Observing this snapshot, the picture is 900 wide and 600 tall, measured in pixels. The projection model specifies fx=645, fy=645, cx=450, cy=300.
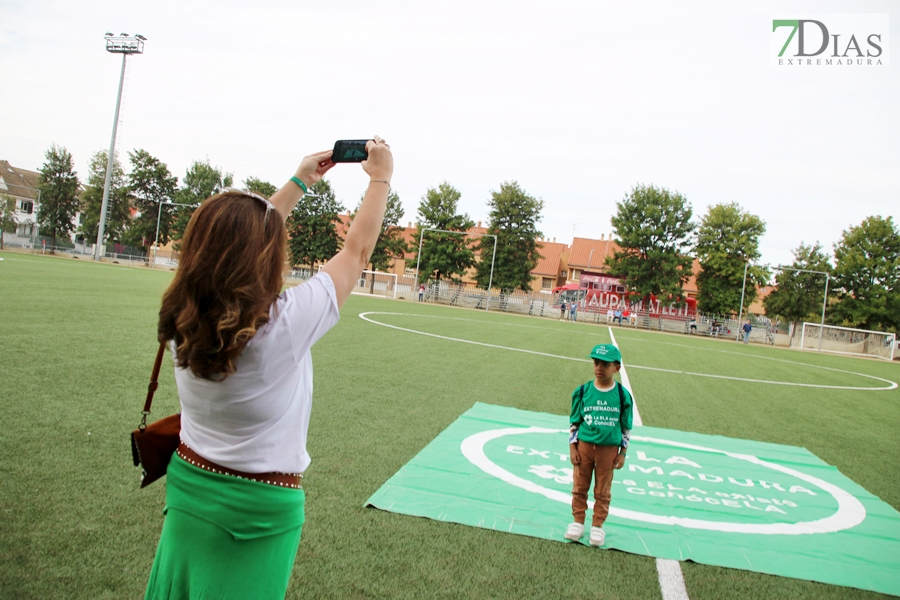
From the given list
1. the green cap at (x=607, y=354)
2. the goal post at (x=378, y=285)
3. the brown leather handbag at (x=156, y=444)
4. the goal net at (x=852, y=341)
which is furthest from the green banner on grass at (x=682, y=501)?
the goal post at (x=378, y=285)

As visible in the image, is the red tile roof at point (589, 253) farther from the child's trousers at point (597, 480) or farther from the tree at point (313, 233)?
the child's trousers at point (597, 480)

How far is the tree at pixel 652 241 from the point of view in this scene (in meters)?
56.9

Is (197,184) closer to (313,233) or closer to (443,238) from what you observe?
(313,233)

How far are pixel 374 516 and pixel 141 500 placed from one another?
1.51 metres

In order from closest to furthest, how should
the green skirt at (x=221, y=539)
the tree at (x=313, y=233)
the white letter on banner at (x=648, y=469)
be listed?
the green skirt at (x=221, y=539) < the white letter on banner at (x=648, y=469) < the tree at (x=313, y=233)

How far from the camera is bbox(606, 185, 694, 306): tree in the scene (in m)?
56.9

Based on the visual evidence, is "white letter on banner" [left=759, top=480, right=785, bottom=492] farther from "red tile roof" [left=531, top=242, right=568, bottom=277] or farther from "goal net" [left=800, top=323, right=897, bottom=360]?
"red tile roof" [left=531, top=242, right=568, bottom=277]

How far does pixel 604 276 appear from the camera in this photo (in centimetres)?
6562

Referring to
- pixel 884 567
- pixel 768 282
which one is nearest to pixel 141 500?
pixel 884 567

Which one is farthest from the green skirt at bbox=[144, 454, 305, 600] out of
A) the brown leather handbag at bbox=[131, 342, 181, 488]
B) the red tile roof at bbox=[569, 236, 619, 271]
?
the red tile roof at bbox=[569, 236, 619, 271]

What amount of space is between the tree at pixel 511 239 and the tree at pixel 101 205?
141ft

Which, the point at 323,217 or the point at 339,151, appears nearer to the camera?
the point at 339,151

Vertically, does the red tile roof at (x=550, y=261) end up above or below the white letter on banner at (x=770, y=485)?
above

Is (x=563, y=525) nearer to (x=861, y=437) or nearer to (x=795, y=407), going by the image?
(x=861, y=437)
